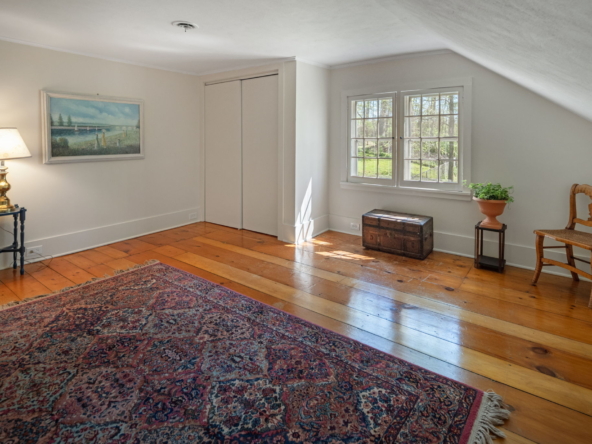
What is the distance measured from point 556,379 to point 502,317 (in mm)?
759

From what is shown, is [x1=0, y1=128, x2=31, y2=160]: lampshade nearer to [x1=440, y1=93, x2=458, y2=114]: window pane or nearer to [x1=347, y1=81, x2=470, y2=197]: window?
[x1=347, y1=81, x2=470, y2=197]: window

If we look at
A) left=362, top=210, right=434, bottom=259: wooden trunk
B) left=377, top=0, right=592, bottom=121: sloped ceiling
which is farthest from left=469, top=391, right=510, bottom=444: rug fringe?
left=362, top=210, right=434, bottom=259: wooden trunk

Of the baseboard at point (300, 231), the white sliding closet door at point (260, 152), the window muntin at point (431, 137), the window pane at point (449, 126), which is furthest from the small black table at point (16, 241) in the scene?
the window pane at point (449, 126)

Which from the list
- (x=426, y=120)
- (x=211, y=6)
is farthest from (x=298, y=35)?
(x=426, y=120)

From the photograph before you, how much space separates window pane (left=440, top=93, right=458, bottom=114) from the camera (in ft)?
13.8

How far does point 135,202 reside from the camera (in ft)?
16.7

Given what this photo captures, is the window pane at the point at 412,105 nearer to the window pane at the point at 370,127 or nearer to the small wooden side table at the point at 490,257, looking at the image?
the window pane at the point at 370,127

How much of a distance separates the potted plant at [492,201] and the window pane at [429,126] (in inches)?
38.5

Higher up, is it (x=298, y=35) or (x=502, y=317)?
(x=298, y=35)

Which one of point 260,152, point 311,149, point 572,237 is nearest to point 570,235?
point 572,237

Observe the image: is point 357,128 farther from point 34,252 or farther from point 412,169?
point 34,252

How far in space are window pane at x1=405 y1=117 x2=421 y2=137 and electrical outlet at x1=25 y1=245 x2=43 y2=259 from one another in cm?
466

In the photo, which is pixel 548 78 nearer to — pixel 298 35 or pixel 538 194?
pixel 538 194

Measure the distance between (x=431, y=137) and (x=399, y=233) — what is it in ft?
4.18
